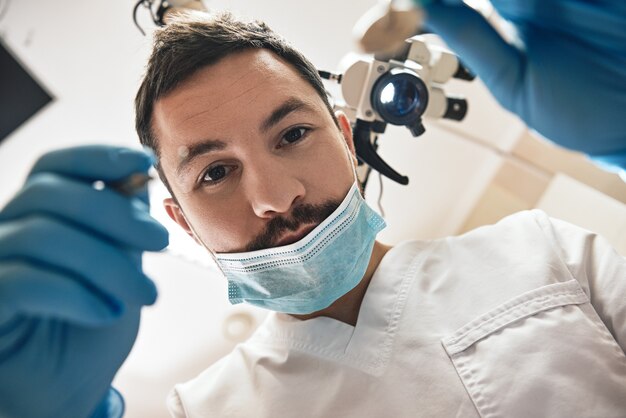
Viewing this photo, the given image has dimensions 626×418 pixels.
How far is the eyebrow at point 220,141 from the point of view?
0.85m

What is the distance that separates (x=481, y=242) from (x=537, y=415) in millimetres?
452

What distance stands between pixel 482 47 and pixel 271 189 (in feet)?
1.60

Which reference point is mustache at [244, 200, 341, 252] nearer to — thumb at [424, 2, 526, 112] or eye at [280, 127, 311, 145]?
eye at [280, 127, 311, 145]

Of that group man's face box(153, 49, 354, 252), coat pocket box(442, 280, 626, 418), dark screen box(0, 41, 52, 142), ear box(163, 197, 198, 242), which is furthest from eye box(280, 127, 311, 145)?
dark screen box(0, 41, 52, 142)

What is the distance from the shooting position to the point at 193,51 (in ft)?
3.03

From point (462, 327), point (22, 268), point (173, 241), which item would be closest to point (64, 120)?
point (173, 241)

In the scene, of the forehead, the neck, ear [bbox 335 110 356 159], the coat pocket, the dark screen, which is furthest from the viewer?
the dark screen

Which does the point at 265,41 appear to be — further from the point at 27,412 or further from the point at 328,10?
the point at 27,412

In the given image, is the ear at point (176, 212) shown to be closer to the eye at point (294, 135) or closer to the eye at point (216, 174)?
the eye at point (216, 174)

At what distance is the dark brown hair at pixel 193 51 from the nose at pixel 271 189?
29 centimetres

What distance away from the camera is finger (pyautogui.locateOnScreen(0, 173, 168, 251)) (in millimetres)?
486

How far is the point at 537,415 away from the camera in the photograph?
0.74 metres

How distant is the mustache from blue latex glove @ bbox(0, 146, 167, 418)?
30cm

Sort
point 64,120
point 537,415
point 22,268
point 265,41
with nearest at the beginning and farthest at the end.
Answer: point 22,268
point 537,415
point 265,41
point 64,120
